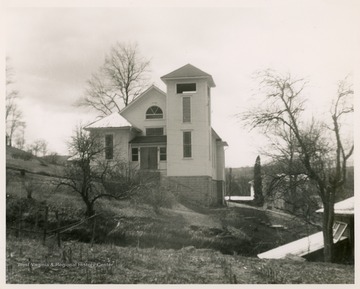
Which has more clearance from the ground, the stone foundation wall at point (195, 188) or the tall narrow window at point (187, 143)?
the tall narrow window at point (187, 143)

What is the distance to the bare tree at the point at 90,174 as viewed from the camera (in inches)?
376

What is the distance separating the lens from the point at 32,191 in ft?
31.1

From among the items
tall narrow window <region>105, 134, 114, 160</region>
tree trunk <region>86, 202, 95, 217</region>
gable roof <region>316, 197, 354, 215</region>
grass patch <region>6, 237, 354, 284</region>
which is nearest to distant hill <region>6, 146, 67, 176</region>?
tree trunk <region>86, 202, 95, 217</region>

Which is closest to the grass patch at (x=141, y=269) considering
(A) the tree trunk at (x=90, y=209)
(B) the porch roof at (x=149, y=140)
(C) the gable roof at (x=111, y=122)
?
(A) the tree trunk at (x=90, y=209)

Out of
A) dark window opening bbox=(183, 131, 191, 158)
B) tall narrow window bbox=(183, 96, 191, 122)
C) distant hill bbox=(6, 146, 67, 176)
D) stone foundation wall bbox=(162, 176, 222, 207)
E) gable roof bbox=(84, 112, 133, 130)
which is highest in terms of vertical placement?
tall narrow window bbox=(183, 96, 191, 122)

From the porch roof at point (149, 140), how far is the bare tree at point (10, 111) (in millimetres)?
4456

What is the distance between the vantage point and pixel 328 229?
9031 mm

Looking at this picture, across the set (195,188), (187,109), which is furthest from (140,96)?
(195,188)

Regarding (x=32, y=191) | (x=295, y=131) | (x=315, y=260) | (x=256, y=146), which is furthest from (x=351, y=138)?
(x=32, y=191)

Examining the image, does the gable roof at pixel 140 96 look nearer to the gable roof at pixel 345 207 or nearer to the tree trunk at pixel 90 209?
the tree trunk at pixel 90 209

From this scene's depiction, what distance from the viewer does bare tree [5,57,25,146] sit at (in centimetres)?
790

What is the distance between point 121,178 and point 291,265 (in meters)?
4.26

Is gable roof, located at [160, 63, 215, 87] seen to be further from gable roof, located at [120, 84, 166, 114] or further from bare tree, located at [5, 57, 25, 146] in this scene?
bare tree, located at [5, 57, 25, 146]

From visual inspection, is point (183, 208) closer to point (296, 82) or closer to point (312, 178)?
point (312, 178)
